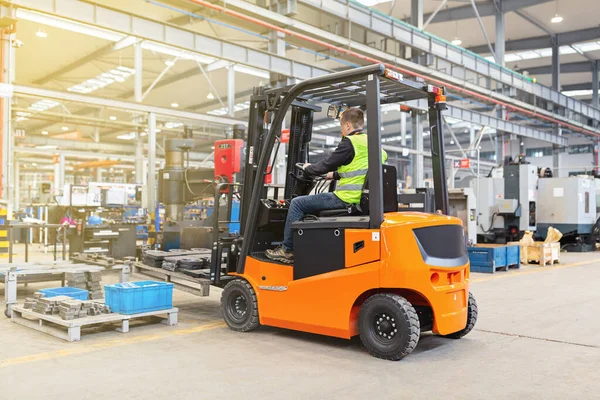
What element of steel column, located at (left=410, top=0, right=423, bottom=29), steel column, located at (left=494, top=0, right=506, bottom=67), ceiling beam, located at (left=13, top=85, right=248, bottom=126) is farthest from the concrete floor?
steel column, located at (left=494, top=0, right=506, bottom=67)

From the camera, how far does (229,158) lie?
795cm

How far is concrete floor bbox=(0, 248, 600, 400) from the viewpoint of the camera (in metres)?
3.39

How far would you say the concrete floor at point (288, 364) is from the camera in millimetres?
3395

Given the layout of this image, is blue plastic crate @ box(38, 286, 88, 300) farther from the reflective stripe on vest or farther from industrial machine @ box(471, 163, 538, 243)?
industrial machine @ box(471, 163, 538, 243)

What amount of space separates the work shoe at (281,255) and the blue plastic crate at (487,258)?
7.01m

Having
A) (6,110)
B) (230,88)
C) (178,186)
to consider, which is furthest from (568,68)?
(6,110)

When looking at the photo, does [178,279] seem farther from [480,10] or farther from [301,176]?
[480,10]

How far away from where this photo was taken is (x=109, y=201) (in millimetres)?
12953

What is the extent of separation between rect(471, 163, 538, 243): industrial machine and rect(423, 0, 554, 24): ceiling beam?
7.91 metres

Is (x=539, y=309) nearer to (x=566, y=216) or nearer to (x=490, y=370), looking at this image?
(x=490, y=370)

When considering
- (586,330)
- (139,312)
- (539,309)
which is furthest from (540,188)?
(139,312)

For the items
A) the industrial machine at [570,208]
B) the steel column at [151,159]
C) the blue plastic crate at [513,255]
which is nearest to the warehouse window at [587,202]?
the industrial machine at [570,208]

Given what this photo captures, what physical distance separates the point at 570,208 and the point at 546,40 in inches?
467

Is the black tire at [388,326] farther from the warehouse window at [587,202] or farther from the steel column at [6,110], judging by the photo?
the warehouse window at [587,202]
